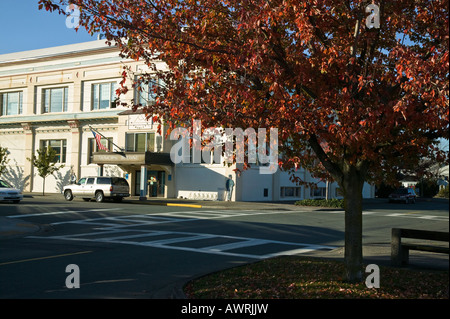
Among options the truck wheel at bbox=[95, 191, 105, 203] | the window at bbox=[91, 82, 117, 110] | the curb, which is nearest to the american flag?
the window at bbox=[91, 82, 117, 110]

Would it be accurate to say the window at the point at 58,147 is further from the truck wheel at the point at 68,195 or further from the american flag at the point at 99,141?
the truck wheel at the point at 68,195

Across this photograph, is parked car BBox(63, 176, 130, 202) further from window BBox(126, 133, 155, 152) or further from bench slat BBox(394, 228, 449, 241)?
bench slat BBox(394, 228, 449, 241)

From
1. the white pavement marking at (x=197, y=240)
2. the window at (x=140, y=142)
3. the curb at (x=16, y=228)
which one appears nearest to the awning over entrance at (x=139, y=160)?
the window at (x=140, y=142)

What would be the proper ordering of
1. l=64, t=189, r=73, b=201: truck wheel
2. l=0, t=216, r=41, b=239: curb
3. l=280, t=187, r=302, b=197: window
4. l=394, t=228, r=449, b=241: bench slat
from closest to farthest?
l=394, t=228, r=449, b=241: bench slat, l=0, t=216, r=41, b=239: curb, l=64, t=189, r=73, b=201: truck wheel, l=280, t=187, r=302, b=197: window

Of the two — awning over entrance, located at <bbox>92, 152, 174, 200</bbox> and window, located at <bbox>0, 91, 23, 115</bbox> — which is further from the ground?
window, located at <bbox>0, 91, 23, 115</bbox>

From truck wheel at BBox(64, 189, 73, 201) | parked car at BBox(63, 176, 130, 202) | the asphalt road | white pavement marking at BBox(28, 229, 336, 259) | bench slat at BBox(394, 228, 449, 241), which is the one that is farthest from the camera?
truck wheel at BBox(64, 189, 73, 201)

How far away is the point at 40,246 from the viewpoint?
13133mm

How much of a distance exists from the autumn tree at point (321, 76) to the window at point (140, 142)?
1193 inches

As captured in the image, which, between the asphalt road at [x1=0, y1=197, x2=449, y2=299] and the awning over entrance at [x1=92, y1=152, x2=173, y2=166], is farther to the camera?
the awning over entrance at [x1=92, y1=152, x2=173, y2=166]

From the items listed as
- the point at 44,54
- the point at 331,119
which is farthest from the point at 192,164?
the point at 331,119

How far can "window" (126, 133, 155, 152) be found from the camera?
39406 mm

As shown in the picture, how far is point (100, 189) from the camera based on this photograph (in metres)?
33.2

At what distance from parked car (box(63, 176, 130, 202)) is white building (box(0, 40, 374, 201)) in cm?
263

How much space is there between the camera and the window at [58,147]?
44.9 meters
